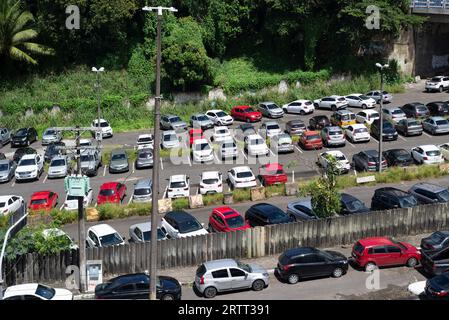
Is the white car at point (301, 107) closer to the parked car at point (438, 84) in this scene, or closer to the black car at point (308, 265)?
the parked car at point (438, 84)

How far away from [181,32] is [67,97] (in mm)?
11322

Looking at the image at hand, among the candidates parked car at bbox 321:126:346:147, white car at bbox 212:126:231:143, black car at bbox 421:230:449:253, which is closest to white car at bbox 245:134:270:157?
white car at bbox 212:126:231:143

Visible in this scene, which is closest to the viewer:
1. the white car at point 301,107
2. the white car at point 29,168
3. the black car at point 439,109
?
the white car at point 29,168

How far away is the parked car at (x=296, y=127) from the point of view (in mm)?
48812

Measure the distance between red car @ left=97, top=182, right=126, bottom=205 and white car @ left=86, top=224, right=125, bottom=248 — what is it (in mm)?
6111

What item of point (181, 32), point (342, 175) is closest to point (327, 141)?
point (342, 175)

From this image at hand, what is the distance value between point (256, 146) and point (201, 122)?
8137 millimetres

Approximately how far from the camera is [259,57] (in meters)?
64.5

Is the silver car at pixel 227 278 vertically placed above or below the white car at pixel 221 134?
below

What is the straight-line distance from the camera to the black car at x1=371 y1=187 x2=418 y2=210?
1321 inches

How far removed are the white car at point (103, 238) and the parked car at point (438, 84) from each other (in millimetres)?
36817

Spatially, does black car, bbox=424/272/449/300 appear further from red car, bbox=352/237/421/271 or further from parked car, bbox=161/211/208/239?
parked car, bbox=161/211/208/239

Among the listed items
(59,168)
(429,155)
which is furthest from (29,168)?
(429,155)

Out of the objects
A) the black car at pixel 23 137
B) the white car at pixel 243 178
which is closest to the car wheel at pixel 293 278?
the white car at pixel 243 178
